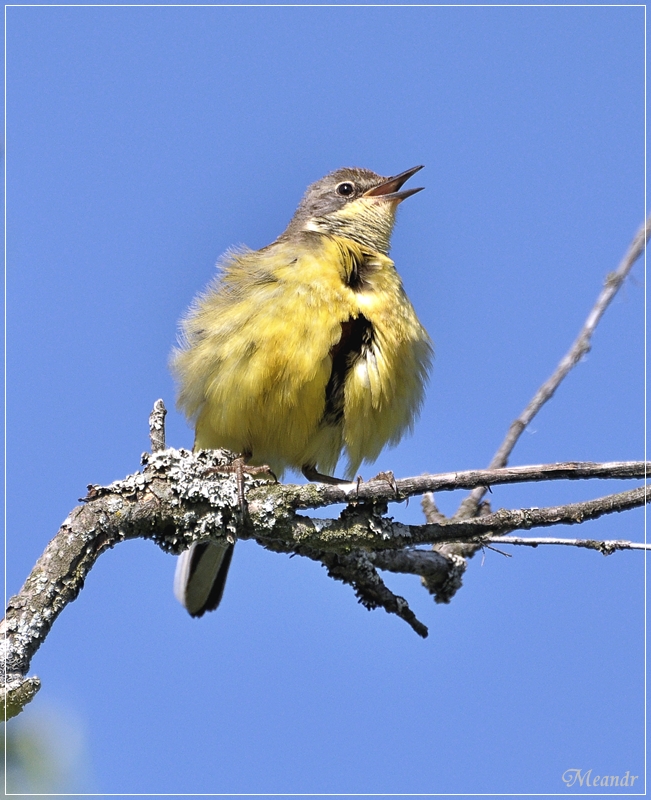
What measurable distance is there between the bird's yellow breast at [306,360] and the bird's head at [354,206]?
72 cm

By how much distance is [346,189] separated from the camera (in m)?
8.43

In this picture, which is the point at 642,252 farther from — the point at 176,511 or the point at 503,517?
the point at 176,511

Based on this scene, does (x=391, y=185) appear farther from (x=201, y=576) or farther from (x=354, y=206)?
(x=201, y=576)

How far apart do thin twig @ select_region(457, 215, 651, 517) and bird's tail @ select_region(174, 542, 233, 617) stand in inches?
77.2

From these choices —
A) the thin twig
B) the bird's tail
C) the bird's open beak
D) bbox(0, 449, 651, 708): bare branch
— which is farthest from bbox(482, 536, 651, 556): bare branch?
the bird's open beak

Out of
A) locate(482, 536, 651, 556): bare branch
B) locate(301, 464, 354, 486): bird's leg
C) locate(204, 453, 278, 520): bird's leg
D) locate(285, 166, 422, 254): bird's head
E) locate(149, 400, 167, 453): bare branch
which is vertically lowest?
locate(482, 536, 651, 556): bare branch

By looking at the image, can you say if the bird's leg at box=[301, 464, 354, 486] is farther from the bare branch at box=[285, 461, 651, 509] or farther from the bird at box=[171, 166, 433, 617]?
the bare branch at box=[285, 461, 651, 509]

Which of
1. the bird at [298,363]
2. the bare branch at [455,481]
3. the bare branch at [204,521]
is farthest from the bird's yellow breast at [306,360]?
the bare branch at [455,481]

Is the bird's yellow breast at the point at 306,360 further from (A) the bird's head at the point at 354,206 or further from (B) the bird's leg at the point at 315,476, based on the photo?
(A) the bird's head at the point at 354,206

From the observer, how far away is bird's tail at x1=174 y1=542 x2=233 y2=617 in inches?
288

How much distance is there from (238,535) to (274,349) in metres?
1.48

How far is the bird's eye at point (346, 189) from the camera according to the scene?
27.6 feet

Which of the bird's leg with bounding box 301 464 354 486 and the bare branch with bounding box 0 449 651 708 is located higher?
the bird's leg with bounding box 301 464 354 486

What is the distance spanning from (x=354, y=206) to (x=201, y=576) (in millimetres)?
3479
